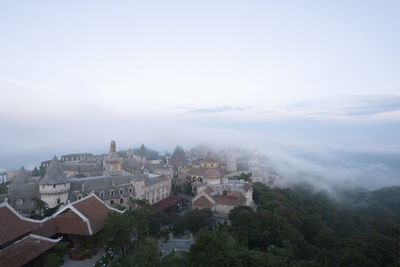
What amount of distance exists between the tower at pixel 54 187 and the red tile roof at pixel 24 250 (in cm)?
1486

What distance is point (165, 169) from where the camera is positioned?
212ft

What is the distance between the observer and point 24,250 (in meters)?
20.8

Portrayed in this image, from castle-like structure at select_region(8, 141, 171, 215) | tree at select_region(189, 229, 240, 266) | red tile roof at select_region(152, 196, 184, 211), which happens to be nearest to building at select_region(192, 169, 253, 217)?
red tile roof at select_region(152, 196, 184, 211)

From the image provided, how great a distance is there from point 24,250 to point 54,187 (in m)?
17.1

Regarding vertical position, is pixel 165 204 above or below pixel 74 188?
below

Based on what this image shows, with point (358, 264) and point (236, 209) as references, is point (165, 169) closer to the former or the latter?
point (236, 209)

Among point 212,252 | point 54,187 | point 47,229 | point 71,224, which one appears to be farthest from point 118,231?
point 54,187

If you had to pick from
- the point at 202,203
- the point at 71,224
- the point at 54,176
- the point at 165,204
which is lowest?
the point at 165,204

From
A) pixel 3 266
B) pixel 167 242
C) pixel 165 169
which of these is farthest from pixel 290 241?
pixel 165 169

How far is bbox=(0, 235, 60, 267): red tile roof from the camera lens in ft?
63.2

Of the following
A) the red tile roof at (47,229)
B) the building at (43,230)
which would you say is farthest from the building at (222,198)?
the red tile roof at (47,229)

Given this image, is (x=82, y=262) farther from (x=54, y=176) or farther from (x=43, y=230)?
(x=54, y=176)

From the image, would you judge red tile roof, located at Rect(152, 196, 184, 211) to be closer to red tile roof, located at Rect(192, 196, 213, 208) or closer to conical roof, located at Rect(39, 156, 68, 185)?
red tile roof, located at Rect(192, 196, 213, 208)

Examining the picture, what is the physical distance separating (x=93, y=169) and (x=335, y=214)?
2585 inches
